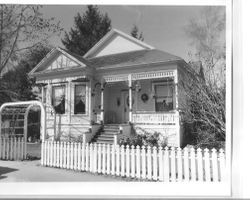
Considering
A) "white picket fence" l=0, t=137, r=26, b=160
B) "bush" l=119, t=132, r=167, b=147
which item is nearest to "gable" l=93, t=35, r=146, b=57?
"bush" l=119, t=132, r=167, b=147

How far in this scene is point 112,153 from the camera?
7176 mm

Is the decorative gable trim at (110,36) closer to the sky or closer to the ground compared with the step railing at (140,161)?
closer to the sky

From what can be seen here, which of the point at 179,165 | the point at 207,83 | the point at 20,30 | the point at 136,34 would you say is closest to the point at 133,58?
the point at 136,34

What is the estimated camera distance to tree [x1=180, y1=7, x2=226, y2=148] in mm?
7895

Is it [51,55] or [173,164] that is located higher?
[51,55]

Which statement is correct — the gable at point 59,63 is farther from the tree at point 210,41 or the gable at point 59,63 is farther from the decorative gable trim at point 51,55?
the tree at point 210,41

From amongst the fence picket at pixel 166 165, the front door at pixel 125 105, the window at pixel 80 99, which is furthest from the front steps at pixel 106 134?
the fence picket at pixel 166 165

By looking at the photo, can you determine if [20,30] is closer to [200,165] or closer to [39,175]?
[39,175]

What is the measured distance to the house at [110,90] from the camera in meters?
11.0

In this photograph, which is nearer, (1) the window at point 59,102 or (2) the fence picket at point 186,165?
(2) the fence picket at point 186,165

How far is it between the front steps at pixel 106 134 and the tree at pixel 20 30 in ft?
12.7

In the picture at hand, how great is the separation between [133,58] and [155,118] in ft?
9.25

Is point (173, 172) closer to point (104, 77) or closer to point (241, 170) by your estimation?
point (241, 170)

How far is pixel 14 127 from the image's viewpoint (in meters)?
10.4
